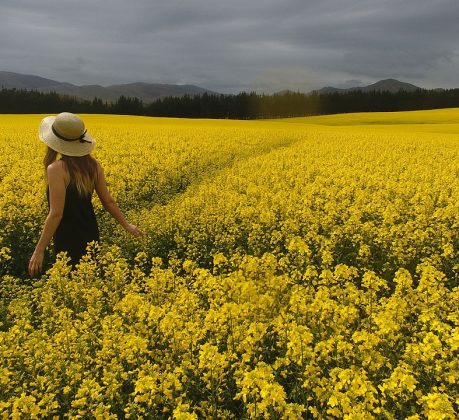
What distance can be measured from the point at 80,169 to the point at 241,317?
266cm

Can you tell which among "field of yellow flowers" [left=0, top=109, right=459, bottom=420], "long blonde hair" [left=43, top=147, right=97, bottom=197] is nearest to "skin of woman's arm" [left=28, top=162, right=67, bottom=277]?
"long blonde hair" [left=43, top=147, right=97, bottom=197]

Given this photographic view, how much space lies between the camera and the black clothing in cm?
522

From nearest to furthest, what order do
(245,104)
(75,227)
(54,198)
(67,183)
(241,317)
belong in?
(241,317) < (54,198) < (67,183) < (75,227) < (245,104)

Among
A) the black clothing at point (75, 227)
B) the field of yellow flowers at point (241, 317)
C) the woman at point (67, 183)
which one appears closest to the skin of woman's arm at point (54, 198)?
the woman at point (67, 183)

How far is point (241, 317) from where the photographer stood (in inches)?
160

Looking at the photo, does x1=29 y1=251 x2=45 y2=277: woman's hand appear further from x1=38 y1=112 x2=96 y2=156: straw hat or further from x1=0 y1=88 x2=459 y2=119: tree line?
x1=0 y1=88 x2=459 y2=119: tree line

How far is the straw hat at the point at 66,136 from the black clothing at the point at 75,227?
1.41ft

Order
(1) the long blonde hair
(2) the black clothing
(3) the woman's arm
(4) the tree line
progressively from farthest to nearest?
(4) the tree line → (3) the woman's arm → (2) the black clothing → (1) the long blonde hair

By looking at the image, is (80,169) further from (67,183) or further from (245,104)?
(245,104)

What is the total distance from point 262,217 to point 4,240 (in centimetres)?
485

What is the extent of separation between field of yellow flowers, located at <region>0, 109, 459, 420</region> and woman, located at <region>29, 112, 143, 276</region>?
0.39 m

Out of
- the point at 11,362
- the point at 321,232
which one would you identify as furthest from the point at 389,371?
the point at 321,232

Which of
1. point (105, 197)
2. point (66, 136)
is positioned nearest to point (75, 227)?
point (105, 197)

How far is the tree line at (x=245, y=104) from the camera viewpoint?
91062mm
